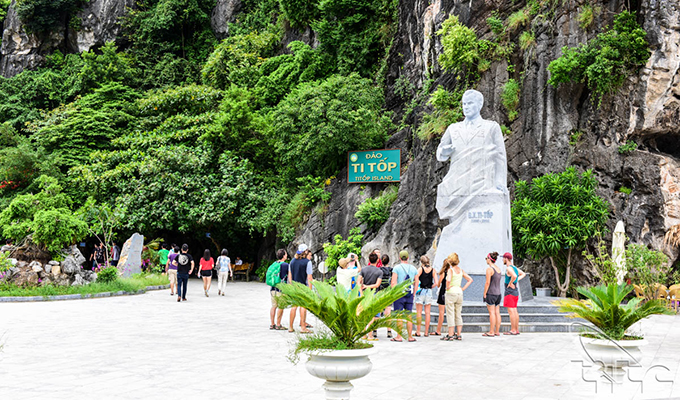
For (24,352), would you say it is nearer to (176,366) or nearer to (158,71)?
(176,366)

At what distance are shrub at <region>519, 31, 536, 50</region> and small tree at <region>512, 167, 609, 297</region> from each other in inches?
170

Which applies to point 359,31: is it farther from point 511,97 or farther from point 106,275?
point 106,275

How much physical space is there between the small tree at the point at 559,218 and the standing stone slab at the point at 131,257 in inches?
514

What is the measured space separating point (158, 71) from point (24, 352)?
1000 inches

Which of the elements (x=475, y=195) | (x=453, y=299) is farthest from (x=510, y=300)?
(x=475, y=195)

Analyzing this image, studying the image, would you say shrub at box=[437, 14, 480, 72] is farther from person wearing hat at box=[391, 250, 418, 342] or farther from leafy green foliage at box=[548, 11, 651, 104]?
person wearing hat at box=[391, 250, 418, 342]

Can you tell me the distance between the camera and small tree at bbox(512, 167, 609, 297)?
14914 mm

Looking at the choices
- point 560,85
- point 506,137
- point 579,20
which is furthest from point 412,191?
point 579,20

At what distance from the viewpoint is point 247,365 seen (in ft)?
22.9

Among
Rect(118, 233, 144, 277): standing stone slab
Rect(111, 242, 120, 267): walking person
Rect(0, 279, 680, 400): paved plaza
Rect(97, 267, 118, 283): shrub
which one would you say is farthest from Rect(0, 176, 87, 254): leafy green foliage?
Rect(0, 279, 680, 400): paved plaza

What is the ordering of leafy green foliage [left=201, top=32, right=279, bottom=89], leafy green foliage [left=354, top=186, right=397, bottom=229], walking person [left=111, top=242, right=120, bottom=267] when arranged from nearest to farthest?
leafy green foliage [left=354, top=186, right=397, bottom=229], walking person [left=111, top=242, right=120, bottom=267], leafy green foliage [left=201, top=32, right=279, bottom=89]

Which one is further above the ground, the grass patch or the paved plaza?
the grass patch

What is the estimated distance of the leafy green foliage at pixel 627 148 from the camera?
50.9 ft

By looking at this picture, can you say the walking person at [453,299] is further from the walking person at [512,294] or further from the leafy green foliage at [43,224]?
the leafy green foliage at [43,224]
